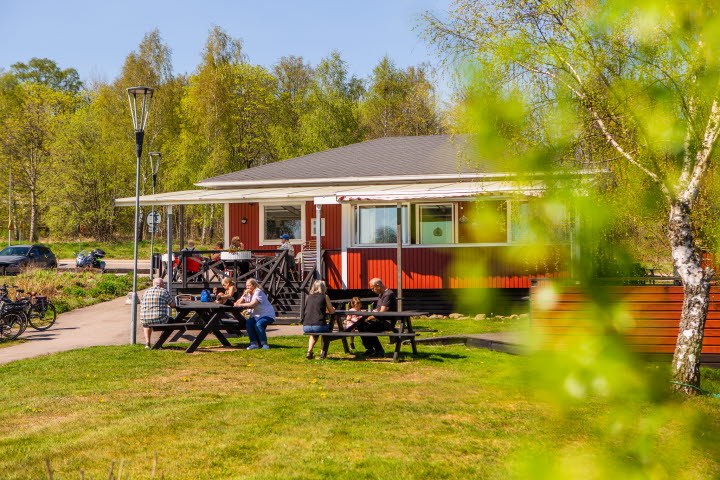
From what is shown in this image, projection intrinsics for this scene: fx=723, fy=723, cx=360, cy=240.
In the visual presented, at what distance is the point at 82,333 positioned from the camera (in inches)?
610

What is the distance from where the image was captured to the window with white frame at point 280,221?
21.2 m

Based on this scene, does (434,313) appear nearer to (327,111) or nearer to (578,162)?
(578,162)

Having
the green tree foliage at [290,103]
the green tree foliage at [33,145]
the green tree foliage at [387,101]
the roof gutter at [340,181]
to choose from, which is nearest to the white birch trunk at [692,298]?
the roof gutter at [340,181]

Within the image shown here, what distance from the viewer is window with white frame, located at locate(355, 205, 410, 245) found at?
63.2 feet

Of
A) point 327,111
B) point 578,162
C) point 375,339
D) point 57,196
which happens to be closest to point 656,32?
point 578,162

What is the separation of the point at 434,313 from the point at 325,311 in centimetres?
728

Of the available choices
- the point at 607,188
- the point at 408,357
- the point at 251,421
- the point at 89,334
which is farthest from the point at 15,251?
the point at 607,188

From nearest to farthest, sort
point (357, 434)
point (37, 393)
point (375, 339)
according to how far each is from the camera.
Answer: point (357, 434), point (37, 393), point (375, 339)

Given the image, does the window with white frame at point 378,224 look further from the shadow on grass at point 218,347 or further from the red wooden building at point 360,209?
the shadow on grass at point 218,347

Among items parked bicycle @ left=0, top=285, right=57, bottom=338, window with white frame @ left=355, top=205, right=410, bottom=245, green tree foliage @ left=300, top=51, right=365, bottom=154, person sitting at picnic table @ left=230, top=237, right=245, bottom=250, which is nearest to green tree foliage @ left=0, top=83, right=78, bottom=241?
green tree foliage @ left=300, top=51, right=365, bottom=154

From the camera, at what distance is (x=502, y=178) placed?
101 cm

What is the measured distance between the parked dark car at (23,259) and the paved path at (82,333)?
11701mm

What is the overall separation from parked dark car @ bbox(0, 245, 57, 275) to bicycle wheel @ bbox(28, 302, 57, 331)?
1385 centimetres

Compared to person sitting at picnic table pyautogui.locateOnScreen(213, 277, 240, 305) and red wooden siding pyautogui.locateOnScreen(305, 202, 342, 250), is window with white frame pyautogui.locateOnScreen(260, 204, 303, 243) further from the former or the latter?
person sitting at picnic table pyautogui.locateOnScreen(213, 277, 240, 305)
